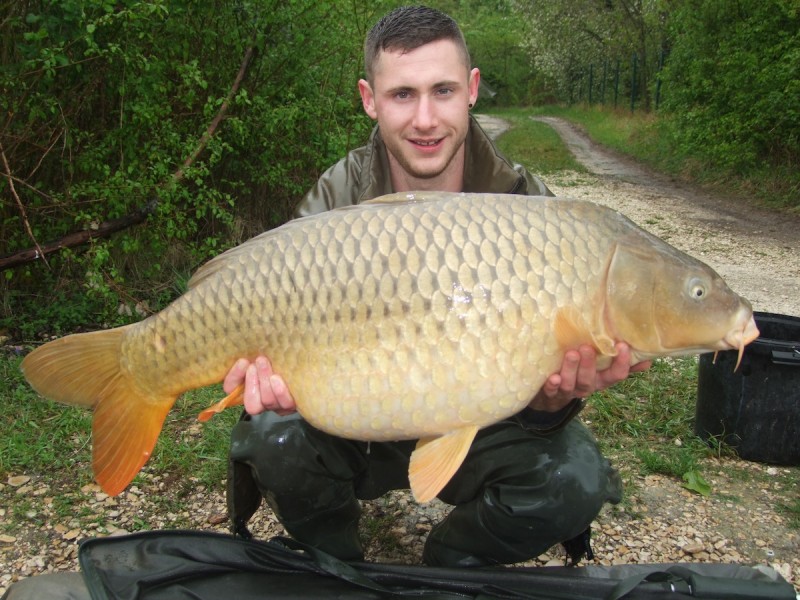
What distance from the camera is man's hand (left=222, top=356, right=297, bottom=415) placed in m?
1.36

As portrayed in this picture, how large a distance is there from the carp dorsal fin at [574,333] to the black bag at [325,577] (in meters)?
0.42

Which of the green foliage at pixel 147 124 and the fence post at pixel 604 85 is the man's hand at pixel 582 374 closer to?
the green foliage at pixel 147 124

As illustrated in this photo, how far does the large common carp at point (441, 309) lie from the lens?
4.13 feet

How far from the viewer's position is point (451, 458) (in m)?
1.30

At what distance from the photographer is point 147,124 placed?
304 centimetres

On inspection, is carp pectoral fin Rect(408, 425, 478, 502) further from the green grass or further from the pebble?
the green grass

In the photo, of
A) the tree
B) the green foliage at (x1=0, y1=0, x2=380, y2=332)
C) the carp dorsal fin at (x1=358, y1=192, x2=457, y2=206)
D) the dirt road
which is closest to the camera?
the carp dorsal fin at (x1=358, y1=192, x2=457, y2=206)

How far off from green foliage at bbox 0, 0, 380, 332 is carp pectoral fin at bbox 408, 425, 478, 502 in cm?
186

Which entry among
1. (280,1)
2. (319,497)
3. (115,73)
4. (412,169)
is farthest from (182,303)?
(280,1)

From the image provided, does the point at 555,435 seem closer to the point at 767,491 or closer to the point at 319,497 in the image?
the point at 319,497

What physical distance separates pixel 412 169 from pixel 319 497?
2.44 ft

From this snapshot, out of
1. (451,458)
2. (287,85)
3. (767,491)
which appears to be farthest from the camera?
(287,85)

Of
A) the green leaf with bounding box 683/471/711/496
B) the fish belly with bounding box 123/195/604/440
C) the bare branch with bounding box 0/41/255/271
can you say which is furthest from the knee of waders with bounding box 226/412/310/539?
the bare branch with bounding box 0/41/255/271

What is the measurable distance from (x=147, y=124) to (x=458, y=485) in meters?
2.07
